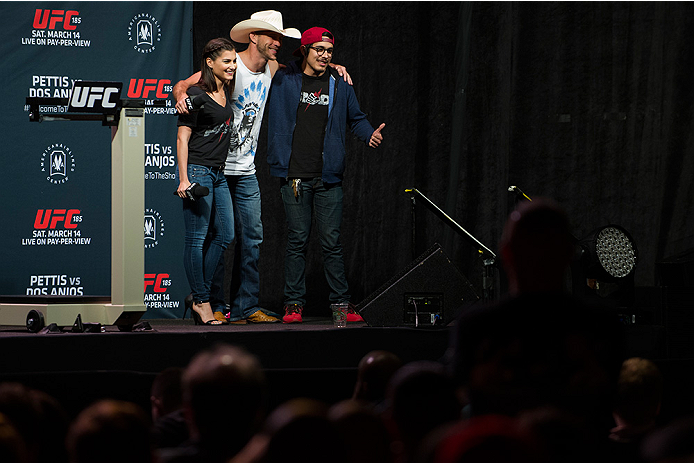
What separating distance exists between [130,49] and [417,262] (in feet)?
9.34

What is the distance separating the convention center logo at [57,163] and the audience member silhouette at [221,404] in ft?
16.4

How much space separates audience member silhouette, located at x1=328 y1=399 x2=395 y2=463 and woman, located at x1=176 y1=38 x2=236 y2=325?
10.8 feet

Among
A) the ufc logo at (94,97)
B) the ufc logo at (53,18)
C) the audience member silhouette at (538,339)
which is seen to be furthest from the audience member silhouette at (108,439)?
the ufc logo at (53,18)

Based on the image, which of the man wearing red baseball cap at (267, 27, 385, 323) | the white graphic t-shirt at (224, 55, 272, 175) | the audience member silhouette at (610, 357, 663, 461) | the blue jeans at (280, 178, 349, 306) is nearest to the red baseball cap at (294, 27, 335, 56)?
the man wearing red baseball cap at (267, 27, 385, 323)

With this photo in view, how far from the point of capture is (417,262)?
4328mm

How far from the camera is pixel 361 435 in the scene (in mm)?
907

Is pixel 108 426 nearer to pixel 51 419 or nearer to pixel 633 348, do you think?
pixel 51 419

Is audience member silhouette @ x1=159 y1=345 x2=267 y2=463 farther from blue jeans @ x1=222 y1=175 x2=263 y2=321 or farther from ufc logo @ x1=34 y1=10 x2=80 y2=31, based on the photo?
ufc logo @ x1=34 y1=10 x2=80 y2=31

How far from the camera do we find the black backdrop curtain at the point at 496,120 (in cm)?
550

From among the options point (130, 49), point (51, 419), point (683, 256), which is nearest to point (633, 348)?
point (683, 256)

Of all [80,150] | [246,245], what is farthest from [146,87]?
[246,245]

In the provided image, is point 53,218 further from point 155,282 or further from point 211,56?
point 211,56

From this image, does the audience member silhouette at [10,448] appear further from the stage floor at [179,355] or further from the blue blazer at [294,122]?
the blue blazer at [294,122]

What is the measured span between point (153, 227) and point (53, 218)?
703 mm
